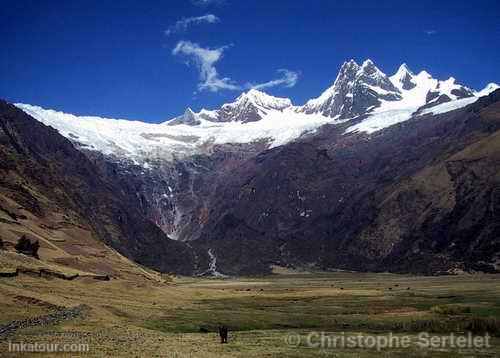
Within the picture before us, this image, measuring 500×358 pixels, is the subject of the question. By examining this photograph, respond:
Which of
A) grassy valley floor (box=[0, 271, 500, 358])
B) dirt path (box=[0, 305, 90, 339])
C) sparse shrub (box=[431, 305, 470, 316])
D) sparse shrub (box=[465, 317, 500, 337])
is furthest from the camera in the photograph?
sparse shrub (box=[431, 305, 470, 316])

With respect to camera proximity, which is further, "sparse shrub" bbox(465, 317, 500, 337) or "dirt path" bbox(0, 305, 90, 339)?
"sparse shrub" bbox(465, 317, 500, 337)

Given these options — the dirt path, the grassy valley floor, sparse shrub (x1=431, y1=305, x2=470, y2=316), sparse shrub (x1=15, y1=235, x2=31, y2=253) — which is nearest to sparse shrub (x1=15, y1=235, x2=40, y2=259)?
sparse shrub (x1=15, y1=235, x2=31, y2=253)

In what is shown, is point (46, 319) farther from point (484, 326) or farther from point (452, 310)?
point (452, 310)

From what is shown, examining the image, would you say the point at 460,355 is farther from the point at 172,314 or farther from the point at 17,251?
the point at 17,251

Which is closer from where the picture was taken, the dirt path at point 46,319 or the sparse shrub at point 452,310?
the dirt path at point 46,319

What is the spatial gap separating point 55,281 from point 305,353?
2592 inches

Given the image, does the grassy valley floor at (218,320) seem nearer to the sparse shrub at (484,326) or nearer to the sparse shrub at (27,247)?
the sparse shrub at (484,326)

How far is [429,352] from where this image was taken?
180ft

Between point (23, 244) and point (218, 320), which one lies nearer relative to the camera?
point (218, 320)

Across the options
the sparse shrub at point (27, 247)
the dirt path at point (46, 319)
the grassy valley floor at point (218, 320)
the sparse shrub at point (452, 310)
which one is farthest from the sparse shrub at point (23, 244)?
the sparse shrub at point (452, 310)

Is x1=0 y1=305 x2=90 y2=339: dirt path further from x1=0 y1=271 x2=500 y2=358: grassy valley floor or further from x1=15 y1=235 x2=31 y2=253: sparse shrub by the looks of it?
x1=15 y1=235 x2=31 y2=253: sparse shrub

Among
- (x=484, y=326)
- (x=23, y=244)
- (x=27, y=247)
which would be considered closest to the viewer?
(x=484, y=326)

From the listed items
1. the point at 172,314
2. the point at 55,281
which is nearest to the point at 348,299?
the point at 172,314

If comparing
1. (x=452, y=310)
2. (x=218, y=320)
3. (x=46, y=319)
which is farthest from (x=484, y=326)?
(x=46, y=319)
